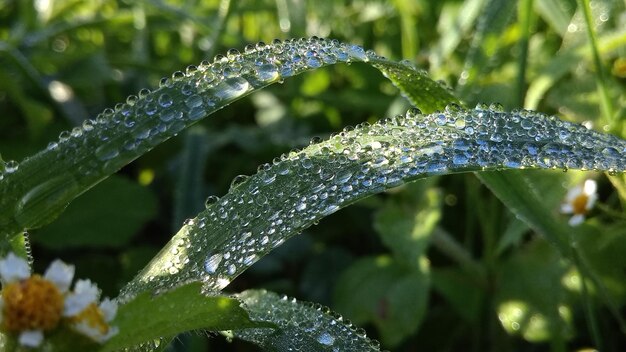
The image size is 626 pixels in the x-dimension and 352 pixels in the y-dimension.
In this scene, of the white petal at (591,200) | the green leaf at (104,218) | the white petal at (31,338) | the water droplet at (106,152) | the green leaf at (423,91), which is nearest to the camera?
the white petal at (31,338)

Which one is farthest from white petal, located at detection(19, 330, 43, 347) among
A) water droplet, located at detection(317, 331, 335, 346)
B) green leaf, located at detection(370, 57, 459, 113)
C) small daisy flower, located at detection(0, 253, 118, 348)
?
green leaf, located at detection(370, 57, 459, 113)

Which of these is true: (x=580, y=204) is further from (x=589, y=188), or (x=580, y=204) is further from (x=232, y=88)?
(x=232, y=88)

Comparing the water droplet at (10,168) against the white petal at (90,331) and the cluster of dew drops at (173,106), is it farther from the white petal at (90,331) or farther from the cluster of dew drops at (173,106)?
the white petal at (90,331)

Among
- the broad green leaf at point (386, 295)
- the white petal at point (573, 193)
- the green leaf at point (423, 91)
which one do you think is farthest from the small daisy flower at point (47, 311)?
the white petal at point (573, 193)

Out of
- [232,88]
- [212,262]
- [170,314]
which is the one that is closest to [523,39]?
[232,88]

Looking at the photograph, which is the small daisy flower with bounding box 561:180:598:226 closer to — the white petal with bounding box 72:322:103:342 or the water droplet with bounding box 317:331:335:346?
the water droplet with bounding box 317:331:335:346
